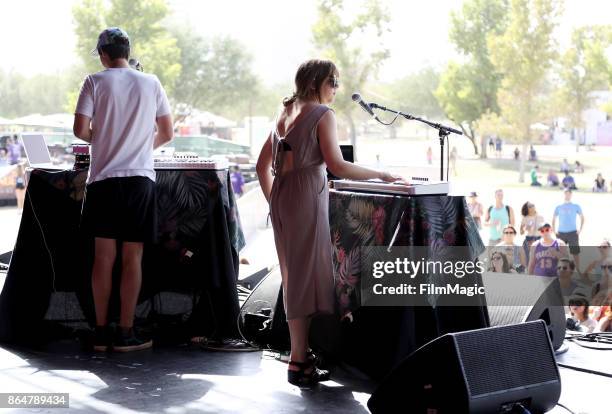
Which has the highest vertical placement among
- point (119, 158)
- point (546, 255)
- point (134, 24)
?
point (134, 24)

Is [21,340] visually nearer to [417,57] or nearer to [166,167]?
[166,167]

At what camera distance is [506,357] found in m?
2.50

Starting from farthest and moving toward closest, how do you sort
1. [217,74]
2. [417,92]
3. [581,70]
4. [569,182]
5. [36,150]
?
1. [217,74]
2. [417,92]
3. [581,70]
4. [569,182]
5. [36,150]

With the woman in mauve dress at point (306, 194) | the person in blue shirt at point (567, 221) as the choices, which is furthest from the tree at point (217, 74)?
the woman in mauve dress at point (306, 194)

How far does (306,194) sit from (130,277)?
0.87 m

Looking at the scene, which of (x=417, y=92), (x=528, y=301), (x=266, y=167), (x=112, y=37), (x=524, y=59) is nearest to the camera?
(x=266, y=167)

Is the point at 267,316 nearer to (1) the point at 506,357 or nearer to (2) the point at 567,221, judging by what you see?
(1) the point at 506,357

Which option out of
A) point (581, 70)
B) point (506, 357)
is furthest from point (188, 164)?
point (581, 70)

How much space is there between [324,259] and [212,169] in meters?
0.76

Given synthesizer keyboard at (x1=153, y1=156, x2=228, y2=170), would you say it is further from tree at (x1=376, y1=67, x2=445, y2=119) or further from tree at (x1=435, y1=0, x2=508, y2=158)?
tree at (x1=435, y1=0, x2=508, y2=158)

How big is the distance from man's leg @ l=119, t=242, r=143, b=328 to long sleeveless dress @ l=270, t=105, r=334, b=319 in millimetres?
651

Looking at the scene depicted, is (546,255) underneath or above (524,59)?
underneath

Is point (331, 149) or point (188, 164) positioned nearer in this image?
point (331, 149)

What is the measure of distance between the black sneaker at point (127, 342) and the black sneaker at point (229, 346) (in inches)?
10.0
